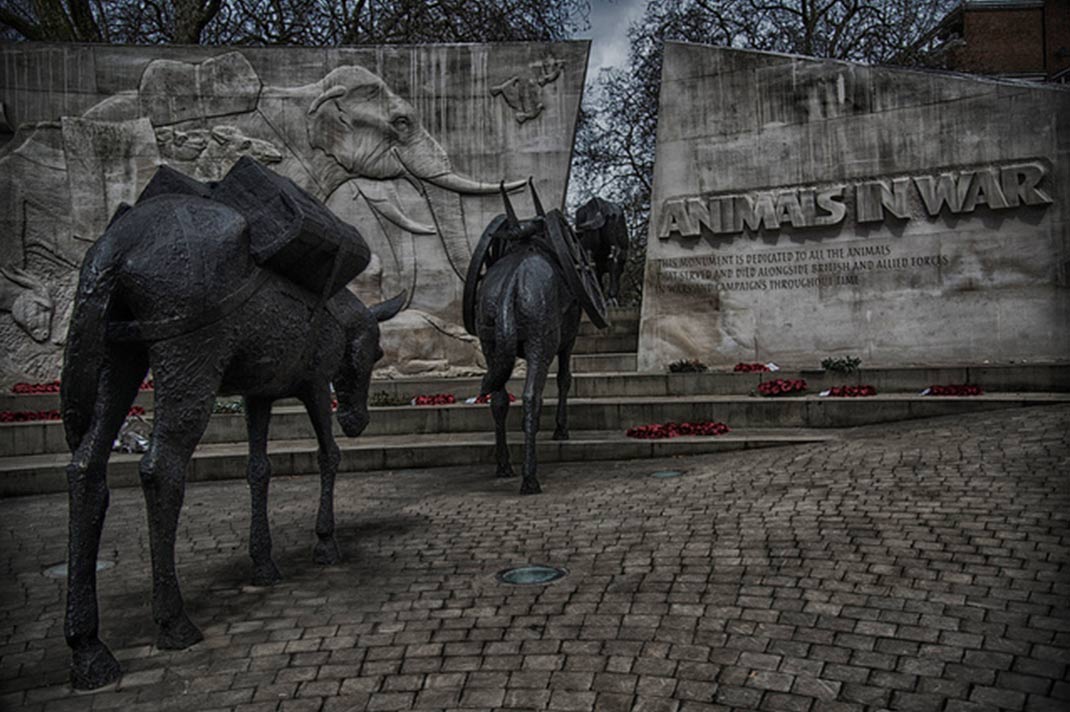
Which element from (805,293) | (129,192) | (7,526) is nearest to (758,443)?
(805,293)

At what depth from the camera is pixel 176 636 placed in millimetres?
4086

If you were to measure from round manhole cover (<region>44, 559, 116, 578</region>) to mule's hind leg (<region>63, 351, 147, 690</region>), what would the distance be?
2.02 meters

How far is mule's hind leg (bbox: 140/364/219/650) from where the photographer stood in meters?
3.94

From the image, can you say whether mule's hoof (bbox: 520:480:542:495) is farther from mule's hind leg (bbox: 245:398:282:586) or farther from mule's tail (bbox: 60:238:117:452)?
mule's tail (bbox: 60:238:117:452)

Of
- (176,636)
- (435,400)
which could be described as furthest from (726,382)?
(176,636)

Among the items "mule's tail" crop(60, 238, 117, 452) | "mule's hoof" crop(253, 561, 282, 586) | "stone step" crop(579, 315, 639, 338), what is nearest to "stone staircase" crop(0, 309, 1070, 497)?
"stone step" crop(579, 315, 639, 338)

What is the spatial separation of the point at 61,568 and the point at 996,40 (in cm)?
2172

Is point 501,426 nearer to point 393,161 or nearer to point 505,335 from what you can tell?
point 505,335

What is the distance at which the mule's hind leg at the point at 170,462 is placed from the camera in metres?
3.94

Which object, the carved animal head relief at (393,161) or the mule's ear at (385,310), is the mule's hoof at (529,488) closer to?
the mule's ear at (385,310)

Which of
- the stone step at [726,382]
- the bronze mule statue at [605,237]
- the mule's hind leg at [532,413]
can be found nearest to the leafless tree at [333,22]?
the bronze mule statue at [605,237]

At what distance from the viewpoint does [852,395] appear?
424 inches

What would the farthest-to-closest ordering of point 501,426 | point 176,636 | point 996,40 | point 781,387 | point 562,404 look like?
point 996,40, point 781,387, point 562,404, point 501,426, point 176,636

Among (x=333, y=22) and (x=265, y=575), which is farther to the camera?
(x=333, y=22)
